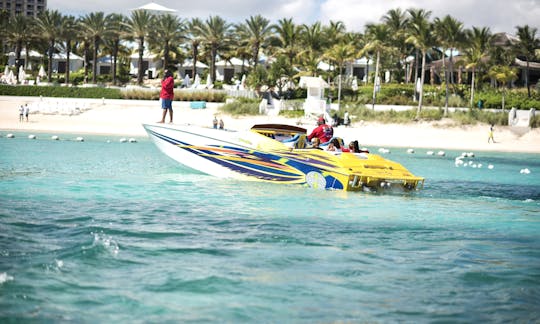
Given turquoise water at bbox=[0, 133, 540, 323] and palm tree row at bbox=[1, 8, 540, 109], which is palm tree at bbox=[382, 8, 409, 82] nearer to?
palm tree row at bbox=[1, 8, 540, 109]

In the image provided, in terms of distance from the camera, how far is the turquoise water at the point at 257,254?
721 cm

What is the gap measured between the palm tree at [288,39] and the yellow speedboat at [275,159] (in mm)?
48405

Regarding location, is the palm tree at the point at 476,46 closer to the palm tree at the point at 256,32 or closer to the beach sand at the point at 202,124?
the beach sand at the point at 202,124

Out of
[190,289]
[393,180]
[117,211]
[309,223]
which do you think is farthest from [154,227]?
[393,180]

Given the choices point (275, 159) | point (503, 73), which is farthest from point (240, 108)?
point (275, 159)

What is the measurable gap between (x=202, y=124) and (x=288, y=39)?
88.3 feet

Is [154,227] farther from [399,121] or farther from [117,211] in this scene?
[399,121]

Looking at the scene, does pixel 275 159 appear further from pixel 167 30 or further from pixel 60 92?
pixel 167 30

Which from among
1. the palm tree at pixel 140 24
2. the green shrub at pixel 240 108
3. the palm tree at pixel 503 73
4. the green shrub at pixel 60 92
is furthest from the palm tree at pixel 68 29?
the palm tree at pixel 503 73

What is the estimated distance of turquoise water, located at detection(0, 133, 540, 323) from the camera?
7212 mm

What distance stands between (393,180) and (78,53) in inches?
3283

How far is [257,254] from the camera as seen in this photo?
9.41 m

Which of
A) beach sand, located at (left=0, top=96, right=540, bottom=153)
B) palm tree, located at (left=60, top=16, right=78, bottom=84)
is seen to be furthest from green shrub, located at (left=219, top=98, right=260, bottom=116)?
palm tree, located at (left=60, top=16, right=78, bottom=84)

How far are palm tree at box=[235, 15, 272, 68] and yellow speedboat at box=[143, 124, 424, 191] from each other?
5128 centimetres
